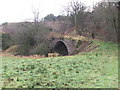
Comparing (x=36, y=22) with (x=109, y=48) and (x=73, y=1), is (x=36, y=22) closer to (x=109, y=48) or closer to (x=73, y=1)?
(x=73, y=1)

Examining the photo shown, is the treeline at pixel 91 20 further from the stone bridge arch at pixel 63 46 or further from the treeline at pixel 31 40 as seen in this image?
the treeline at pixel 31 40

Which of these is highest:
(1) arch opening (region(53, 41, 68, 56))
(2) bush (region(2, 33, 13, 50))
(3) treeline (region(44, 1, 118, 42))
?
(3) treeline (region(44, 1, 118, 42))

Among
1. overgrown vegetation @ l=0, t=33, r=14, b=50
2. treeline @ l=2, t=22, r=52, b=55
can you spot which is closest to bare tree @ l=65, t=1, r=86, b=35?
treeline @ l=2, t=22, r=52, b=55

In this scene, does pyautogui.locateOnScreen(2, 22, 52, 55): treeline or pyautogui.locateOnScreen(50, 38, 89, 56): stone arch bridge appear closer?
pyautogui.locateOnScreen(50, 38, 89, 56): stone arch bridge

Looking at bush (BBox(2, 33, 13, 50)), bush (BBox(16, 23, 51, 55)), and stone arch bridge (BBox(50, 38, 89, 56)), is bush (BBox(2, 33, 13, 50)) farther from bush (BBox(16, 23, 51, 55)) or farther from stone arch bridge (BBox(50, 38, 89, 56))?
stone arch bridge (BBox(50, 38, 89, 56))

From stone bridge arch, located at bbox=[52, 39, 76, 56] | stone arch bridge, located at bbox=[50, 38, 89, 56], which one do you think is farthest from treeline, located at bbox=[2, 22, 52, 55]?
stone bridge arch, located at bbox=[52, 39, 76, 56]

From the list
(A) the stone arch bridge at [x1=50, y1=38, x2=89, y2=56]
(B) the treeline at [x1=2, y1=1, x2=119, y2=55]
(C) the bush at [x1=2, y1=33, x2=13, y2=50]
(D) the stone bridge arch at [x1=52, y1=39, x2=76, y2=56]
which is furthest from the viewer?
(C) the bush at [x1=2, y1=33, x2=13, y2=50]

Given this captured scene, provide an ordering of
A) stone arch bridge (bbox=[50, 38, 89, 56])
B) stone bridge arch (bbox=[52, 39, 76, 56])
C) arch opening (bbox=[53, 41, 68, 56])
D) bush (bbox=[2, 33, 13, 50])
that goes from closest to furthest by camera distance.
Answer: stone arch bridge (bbox=[50, 38, 89, 56]), stone bridge arch (bbox=[52, 39, 76, 56]), arch opening (bbox=[53, 41, 68, 56]), bush (bbox=[2, 33, 13, 50])

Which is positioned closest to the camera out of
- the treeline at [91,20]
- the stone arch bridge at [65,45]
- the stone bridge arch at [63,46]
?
the treeline at [91,20]

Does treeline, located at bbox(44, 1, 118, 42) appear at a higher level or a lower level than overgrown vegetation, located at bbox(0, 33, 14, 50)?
higher

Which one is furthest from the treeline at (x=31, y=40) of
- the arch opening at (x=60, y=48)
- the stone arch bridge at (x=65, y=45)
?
the arch opening at (x=60, y=48)

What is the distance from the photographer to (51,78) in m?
8.19

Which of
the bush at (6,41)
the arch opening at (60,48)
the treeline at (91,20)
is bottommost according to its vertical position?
the arch opening at (60,48)

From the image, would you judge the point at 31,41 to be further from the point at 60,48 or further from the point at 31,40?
the point at 60,48
